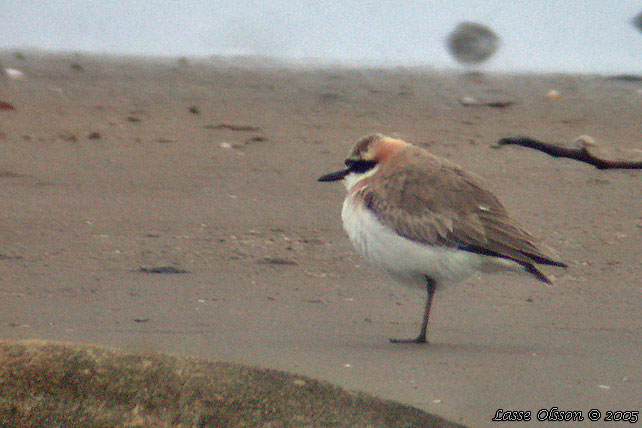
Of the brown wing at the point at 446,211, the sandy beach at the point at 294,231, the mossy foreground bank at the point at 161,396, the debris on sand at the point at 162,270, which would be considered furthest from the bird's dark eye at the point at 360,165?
the mossy foreground bank at the point at 161,396

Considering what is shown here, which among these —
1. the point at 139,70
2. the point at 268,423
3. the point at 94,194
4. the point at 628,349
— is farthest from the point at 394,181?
the point at 139,70

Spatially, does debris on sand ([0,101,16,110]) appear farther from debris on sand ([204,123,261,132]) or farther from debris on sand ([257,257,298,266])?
debris on sand ([257,257,298,266])

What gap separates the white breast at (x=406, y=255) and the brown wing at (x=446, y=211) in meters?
0.04

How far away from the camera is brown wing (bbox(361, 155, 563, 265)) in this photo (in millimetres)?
4867

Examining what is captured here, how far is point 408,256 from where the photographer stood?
5.04 meters

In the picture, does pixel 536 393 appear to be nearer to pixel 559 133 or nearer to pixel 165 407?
pixel 165 407

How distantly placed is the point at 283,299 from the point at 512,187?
10.7 feet

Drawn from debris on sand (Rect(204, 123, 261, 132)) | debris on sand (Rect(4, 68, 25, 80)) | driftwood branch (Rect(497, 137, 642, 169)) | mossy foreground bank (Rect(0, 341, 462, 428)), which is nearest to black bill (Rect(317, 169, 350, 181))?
driftwood branch (Rect(497, 137, 642, 169))

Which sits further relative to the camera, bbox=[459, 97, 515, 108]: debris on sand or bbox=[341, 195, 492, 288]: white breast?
bbox=[459, 97, 515, 108]: debris on sand

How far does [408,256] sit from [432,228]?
0.18 m

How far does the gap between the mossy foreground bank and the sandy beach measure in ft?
Answer: 0.81

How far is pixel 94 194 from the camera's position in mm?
7555

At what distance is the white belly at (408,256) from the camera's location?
16.3 feet

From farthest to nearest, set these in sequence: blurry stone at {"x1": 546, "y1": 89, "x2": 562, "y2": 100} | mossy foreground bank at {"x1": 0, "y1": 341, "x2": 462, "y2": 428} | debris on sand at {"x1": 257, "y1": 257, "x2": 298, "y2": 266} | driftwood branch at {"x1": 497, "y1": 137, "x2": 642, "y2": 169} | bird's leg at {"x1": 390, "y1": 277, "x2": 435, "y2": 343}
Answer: blurry stone at {"x1": 546, "y1": 89, "x2": 562, "y2": 100} → debris on sand at {"x1": 257, "y1": 257, "x2": 298, "y2": 266} → bird's leg at {"x1": 390, "y1": 277, "x2": 435, "y2": 343} → driftwood branch at {"x1": 497, "y1": 137, "x2": 642, "y2": 169} → mossy foreground bank at {"x1": 0, "y1": 341, "x2": 462, "y2": 428}
